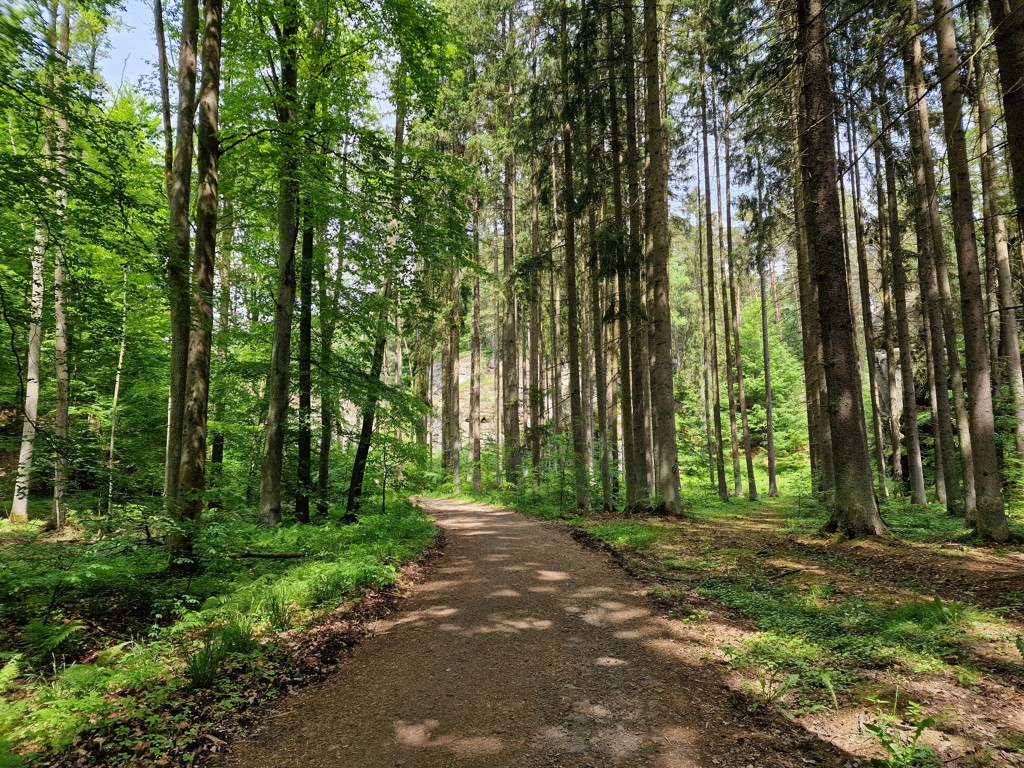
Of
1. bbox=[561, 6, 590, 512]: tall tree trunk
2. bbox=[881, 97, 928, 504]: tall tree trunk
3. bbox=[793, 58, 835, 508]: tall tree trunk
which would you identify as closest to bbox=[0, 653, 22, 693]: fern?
bbox=[561, 6, 590, 512]: tall tree trunk

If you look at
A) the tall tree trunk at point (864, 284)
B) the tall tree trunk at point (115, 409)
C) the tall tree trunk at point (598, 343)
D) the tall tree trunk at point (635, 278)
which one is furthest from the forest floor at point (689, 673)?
the tall tree trunk at point (864, 284)

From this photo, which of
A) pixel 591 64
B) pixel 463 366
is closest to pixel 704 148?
pixel 591 64

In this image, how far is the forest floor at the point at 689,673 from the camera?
305 centimetres

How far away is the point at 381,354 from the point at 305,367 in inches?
74.6

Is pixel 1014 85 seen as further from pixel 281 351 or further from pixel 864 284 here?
pixel 864 284

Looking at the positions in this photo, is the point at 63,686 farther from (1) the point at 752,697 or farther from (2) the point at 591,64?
(2) the point at 591,64

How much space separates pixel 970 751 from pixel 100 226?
864 cm

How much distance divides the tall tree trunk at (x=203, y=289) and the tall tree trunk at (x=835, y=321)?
31.4 feet

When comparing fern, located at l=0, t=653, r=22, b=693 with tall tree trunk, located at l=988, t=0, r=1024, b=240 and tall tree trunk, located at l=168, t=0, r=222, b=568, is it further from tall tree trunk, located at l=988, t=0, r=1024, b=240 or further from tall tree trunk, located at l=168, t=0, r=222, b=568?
tall tree trunk, located at l=988, t=0, r=1024, b=240

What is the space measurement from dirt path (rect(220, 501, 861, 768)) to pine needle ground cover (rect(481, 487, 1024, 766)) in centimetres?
28

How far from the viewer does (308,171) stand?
830 centimetres

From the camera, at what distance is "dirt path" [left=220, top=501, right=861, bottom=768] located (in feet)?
10.1

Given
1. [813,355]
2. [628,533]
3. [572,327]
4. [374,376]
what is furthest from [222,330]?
[813,355]

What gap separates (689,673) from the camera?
13.4ft
